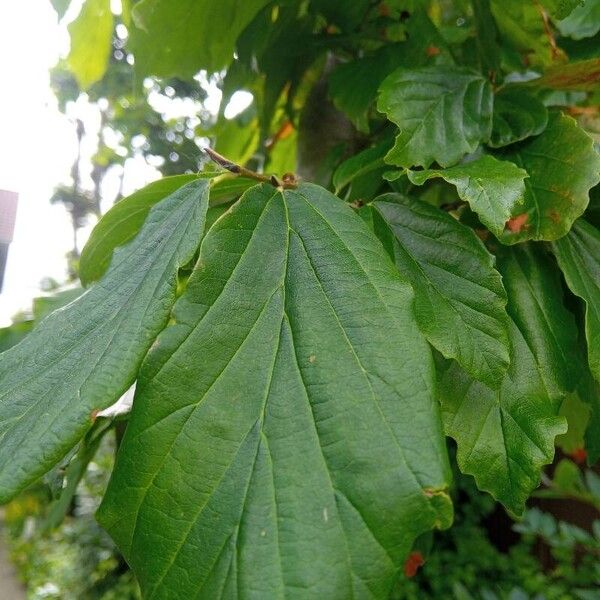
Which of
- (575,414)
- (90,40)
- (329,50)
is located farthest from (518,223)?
(90,40)

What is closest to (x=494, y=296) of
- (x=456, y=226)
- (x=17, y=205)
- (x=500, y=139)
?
(x=456, y=226)

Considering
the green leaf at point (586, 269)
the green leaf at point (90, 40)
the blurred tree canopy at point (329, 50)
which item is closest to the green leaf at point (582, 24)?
the blurred tree canopy at point (329, 50)

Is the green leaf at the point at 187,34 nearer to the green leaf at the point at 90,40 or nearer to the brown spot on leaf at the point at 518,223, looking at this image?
the green leaf at the point at 90,40

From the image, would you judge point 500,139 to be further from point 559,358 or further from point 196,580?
point 196,580

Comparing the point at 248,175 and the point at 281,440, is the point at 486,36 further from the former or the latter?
the point at 281,440

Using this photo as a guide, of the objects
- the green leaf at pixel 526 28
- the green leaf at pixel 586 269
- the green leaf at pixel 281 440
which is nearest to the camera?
the green leaf at pixel 281 440
